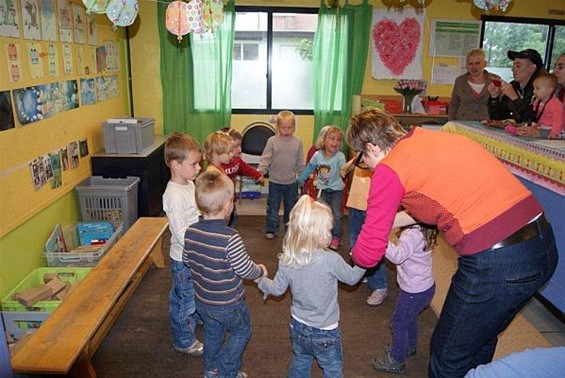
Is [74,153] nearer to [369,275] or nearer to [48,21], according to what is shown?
[48,21]

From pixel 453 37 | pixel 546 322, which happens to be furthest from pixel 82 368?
pixel 453 37

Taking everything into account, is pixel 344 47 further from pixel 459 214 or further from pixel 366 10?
pixel 459 214

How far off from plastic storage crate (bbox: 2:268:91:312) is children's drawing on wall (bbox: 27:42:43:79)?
1367 millimetres

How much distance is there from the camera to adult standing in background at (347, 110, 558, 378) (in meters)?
1.62

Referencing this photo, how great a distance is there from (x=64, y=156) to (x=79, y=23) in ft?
4.04

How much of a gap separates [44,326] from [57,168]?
1.83 m

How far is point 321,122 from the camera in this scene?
→ 5738 mm

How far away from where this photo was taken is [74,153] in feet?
13.3

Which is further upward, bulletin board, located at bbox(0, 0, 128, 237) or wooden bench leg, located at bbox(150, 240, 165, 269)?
bulletin board, located at bbox(0, 0, 128, 237)

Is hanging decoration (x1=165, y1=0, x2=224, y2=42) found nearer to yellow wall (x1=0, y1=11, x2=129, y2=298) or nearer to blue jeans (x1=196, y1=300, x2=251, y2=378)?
yellow wall (x1=0, y1=11, x2=129, y2=298)

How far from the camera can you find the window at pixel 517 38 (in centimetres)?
591

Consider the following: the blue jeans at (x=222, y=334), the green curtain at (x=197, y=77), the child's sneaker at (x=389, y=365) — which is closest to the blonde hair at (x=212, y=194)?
the blue jeans at (x=222, y=334)

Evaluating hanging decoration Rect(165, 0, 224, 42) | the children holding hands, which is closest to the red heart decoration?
the children holding hands

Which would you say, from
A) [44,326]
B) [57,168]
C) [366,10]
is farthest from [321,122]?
[44,326]
